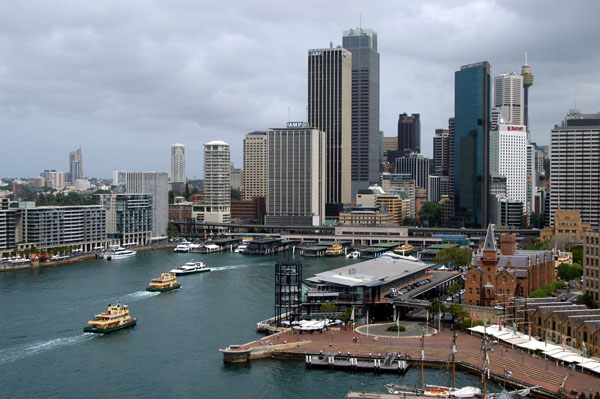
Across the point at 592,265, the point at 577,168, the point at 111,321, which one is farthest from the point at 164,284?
the point at 577,168

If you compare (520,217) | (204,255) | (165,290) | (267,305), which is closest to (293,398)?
(267,305)

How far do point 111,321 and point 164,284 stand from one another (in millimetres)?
22353

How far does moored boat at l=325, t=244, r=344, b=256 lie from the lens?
13975 centimetres

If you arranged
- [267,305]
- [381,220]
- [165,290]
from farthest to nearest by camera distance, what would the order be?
[381,220] < [165,290] < [267,305]

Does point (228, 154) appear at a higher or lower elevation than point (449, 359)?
higher

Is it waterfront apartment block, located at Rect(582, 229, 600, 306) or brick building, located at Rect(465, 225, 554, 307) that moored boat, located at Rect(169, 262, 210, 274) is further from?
waterfront apartment block, located at Rect(582, 229, 600, 306)

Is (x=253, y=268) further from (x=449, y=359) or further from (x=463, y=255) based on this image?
(x=449, y=359)

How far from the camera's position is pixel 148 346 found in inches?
2227

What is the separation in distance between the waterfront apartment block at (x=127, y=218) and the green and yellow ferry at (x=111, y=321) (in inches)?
3302

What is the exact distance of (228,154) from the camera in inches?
7638

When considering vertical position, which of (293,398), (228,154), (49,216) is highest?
(228,154)

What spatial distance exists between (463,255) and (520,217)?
8579 cm

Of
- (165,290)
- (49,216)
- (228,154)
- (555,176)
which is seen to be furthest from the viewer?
(228,154)

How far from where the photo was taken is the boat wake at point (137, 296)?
77.4 m
